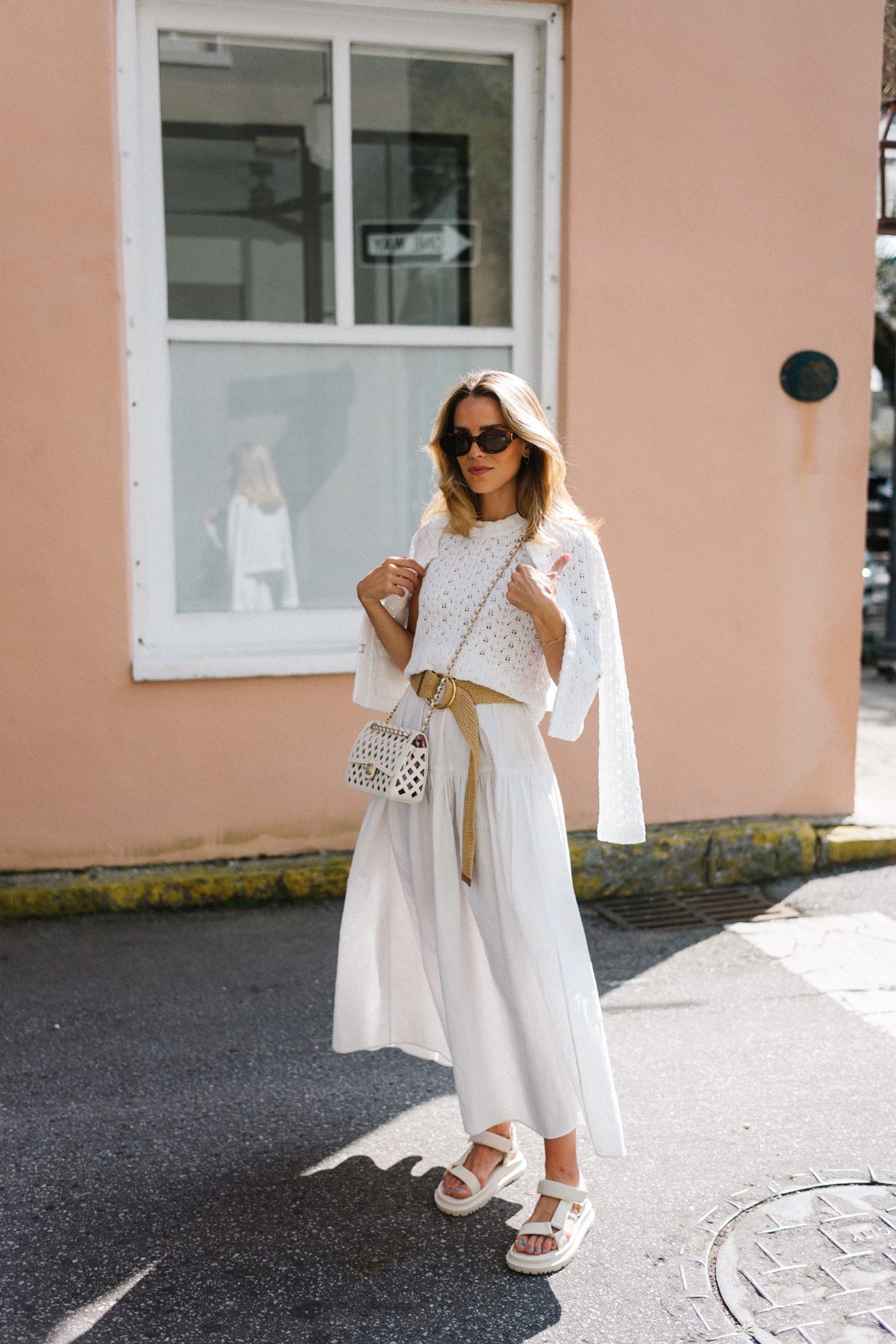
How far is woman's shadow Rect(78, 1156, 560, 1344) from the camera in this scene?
8.44 feet

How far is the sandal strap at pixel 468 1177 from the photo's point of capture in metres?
3.02

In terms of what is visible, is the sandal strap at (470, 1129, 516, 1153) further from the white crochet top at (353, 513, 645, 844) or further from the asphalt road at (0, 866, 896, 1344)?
the white crochet top at (353, 513, 645, 844)

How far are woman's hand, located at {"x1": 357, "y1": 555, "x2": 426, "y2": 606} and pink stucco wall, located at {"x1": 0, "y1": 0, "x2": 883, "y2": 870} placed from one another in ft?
7.24

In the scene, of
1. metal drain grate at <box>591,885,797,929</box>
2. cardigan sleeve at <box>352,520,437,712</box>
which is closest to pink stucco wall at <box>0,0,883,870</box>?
metal drain grate at <box>591,885,797,929</box>

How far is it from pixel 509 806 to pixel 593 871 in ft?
8.54

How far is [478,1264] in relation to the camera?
280 cm

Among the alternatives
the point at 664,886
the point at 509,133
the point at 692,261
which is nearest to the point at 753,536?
the point at 692,261

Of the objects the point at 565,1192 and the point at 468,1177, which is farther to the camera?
the point at 468,1177

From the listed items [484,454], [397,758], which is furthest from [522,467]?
[397,758]

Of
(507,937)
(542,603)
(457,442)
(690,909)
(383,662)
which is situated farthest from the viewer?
(690,909)

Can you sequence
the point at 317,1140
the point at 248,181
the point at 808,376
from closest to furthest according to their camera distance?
the point at 317,1140
the point at 248,181
the point at 808,376

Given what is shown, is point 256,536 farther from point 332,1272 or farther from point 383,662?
point 332,1272

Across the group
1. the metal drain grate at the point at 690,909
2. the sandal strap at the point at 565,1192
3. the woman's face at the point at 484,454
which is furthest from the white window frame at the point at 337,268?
the sandal strap at the point at 565,1192

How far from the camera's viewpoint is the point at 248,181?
536 centimetres
